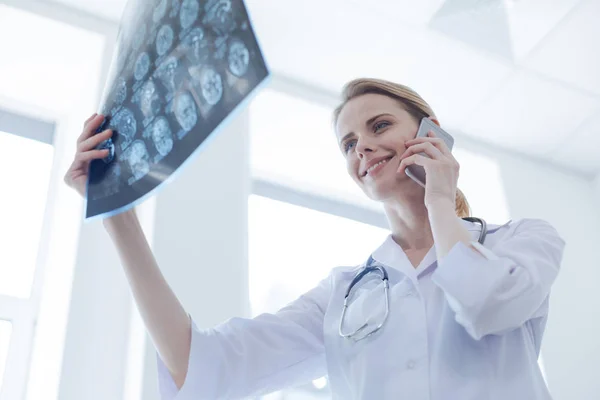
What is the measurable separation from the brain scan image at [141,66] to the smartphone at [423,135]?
52cm

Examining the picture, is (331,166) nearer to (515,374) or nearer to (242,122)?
(242,122)

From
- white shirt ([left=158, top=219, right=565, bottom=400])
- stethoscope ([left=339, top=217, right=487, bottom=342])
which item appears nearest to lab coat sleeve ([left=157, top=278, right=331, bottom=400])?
white shirt ([left=158, top=219, right=565, bottom=400])

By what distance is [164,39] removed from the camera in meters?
1.13

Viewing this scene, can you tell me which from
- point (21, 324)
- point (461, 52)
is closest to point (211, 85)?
point (21, 324)

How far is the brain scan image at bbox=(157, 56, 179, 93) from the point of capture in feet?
3.51

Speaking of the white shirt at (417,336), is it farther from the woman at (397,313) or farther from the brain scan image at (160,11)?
the brain scan image at (160,11)

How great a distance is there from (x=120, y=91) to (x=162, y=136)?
0.22 metres

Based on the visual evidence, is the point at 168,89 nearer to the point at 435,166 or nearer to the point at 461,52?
the point at 435,166

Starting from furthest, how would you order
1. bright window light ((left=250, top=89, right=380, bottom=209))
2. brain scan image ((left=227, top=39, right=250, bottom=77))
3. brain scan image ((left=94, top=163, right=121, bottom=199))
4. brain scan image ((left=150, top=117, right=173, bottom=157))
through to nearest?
bright window light ((left=250, top=89, right=380, bottom=209)), brain scan image ((left=94, top=163, right=121, bottom=199)), brain scan image ((left=150, top=117, right=173, bottom=157)), brain scan image ((left=227, top=39, right=250, bottom=77))

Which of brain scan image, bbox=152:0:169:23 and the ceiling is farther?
the ceiling

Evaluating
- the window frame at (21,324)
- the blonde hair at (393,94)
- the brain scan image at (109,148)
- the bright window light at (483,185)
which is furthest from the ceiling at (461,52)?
the brain scan image at (109,148)

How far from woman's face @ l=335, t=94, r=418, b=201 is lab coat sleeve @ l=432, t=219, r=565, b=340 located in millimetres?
338

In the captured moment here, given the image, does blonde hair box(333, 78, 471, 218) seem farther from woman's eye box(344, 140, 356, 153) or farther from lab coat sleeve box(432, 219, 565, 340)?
lab coat sleeve box(432, 219, 565, 340)

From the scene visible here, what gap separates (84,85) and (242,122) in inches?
26.4
